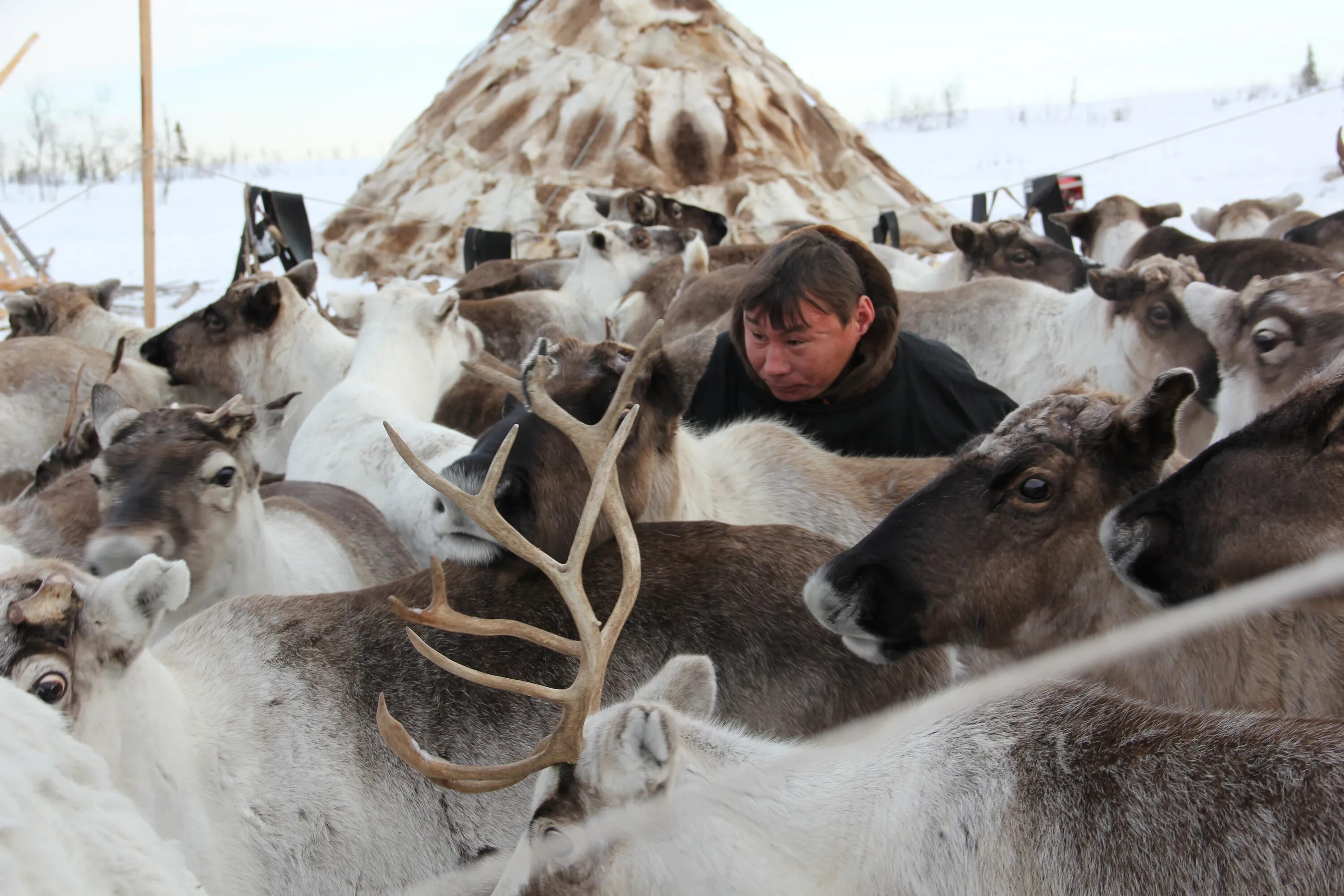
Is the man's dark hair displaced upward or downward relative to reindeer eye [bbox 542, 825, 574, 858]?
upward

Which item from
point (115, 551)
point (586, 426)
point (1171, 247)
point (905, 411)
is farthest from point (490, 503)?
point (1171, 247)

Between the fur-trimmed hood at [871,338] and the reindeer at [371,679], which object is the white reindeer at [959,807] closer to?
the reindeer at [371,679]

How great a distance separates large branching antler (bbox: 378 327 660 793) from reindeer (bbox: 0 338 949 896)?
0.01 m

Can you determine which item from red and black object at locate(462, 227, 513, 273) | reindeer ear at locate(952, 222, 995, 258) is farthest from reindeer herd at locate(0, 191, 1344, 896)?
red and black object at locate(462, 227, 513, 273)

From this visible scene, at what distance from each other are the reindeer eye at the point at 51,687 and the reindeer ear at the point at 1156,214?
30.4 ft

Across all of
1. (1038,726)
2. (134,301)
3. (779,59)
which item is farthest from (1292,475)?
(779,59)

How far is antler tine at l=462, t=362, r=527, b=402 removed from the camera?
269cm

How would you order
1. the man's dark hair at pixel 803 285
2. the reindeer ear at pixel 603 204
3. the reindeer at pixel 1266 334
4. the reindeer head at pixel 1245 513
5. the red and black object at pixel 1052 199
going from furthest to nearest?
the reindeer ear at pixel 603 204, the red and black object at pixel 1052 199, the reindeer at pixel 1266 334, the man's dark hair at pixel 803 285, the reindeer head at pixel 1245 513

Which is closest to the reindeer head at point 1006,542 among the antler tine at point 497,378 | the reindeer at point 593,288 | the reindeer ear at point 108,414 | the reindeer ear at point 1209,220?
the antler tine at point 497,378

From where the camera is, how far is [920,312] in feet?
21.2

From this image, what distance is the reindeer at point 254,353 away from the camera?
233 inches

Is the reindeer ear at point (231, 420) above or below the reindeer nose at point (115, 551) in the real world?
above

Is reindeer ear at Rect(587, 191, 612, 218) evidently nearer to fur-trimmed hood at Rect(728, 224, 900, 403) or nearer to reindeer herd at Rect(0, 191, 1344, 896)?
reindeer herd at Rect(0, 191, 1344, 896)

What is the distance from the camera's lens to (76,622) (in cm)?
225
